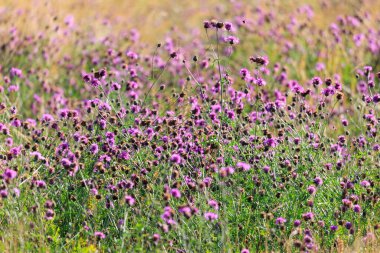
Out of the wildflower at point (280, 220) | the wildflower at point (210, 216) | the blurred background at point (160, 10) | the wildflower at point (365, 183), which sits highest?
the blurred background at point (160, 10)

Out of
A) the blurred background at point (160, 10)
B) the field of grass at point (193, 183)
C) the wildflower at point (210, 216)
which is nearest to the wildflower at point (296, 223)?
the field of grass at point (193, 183)

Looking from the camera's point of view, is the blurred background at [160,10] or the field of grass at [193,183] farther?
the blurred background at [160,10]

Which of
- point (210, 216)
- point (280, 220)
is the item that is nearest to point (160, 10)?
point (280, 220)

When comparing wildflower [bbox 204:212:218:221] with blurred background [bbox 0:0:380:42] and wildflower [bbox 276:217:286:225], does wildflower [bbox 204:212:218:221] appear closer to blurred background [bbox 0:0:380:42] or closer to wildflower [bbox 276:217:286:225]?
wildflower [bbox 276:217:286:225]

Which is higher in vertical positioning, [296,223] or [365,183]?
[365,183]

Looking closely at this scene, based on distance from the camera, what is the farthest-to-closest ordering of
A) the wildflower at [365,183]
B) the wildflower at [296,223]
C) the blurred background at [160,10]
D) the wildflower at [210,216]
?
the blurred background at [160,10] → the wildflower at [365,183] → the wildflower at [296,223] → the wildflower at [210,216]

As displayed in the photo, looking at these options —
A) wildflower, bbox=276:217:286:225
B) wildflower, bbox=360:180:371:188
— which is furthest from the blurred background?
wildflower, bbox=276:217:286:225

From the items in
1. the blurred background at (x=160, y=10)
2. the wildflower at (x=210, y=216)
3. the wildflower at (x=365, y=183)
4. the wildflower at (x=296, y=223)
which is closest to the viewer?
the wildflower at (x=210, y=216)

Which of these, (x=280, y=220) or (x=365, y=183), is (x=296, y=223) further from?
(x=365, y=183)

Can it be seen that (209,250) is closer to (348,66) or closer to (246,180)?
(246,180)

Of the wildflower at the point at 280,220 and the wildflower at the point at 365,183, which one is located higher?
the wildflower at the point at 365,183

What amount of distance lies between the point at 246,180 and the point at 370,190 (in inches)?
29.0

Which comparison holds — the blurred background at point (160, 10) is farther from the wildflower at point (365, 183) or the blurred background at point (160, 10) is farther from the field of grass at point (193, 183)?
the wildflower at point (365, 183)

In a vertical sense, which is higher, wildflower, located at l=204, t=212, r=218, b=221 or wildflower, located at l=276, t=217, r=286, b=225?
wildflower, located at l=276, t=217, r=286, b=225
